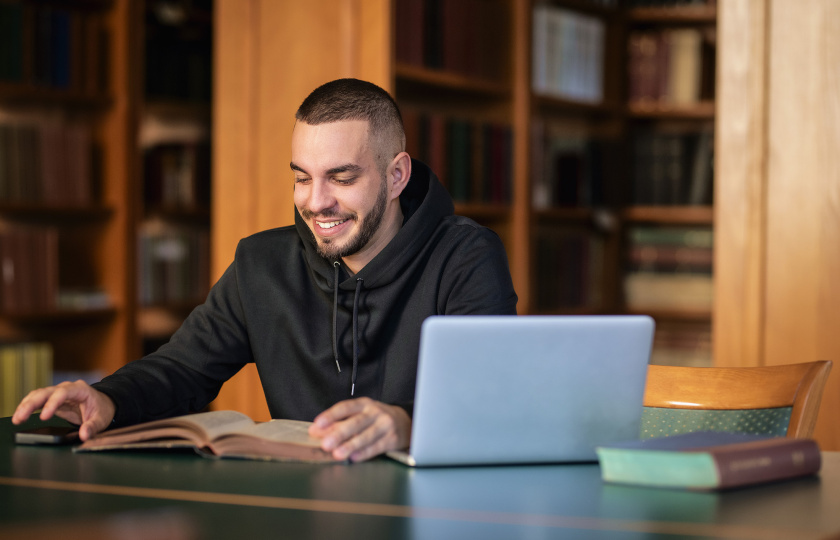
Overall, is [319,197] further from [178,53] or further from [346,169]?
[178,53]

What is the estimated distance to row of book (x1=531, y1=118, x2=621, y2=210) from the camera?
3963 millimetres

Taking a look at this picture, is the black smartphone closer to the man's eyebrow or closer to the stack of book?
the man's eyebrow

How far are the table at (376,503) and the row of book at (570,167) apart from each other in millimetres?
2809

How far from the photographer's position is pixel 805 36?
2510mm

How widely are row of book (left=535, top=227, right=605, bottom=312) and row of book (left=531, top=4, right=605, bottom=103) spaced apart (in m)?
0.59

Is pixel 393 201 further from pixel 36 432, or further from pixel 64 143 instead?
pixel 64 143

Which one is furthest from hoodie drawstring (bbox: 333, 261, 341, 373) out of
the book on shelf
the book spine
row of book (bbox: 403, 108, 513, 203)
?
row of book (bbox: 403, 108, 513, 203)

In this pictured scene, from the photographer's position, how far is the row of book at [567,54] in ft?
12.8

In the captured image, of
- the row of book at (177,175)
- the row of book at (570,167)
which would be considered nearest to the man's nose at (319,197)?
the row of book at (570,167)

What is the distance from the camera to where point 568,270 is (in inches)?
162

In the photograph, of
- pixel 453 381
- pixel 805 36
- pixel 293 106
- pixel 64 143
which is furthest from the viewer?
pixel 64 143

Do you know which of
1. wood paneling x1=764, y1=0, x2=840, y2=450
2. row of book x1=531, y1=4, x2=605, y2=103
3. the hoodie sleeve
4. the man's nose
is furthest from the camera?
row of book x1=531, y1=4, x2=605, y2=103

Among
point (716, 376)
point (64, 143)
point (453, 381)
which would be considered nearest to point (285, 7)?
point (64, 143)

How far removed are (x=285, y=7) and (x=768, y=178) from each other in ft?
4.98
